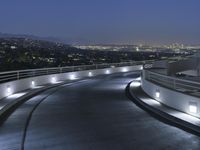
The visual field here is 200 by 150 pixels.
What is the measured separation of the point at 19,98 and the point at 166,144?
11742mm

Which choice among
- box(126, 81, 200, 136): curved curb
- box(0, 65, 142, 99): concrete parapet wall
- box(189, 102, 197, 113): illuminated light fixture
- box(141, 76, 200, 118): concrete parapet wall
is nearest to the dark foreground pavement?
box(126, 81, 200, 136): curved curb

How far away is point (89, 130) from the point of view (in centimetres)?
1186

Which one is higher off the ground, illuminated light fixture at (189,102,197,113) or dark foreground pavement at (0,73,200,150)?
illuminated light fixture at (189,102,197,113)

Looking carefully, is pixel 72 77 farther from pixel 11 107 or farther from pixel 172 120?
pixel 172 120

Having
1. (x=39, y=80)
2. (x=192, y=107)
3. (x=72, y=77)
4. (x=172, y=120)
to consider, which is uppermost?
(x=192, y=107)

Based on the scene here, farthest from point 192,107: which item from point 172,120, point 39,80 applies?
point 39,80

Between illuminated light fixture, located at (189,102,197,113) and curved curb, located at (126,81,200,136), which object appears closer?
curved curb, located at (126,81,200,136)

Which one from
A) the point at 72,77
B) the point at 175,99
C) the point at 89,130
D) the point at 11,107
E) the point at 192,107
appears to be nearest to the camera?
the point at 89,130

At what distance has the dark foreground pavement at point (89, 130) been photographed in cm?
978

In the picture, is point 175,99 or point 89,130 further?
point 175,99

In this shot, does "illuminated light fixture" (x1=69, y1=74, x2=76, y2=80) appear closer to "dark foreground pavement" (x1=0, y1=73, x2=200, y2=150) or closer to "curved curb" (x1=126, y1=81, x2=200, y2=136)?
"dark foreground pavement" (x1=0, y1=73, x2=200, y2=150)

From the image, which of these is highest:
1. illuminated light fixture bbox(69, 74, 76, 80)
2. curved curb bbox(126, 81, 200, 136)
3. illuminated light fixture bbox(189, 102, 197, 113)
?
illuminated light fixture bbox(189, 102, 197, 113)

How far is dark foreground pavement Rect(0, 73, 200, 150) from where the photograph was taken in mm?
9781

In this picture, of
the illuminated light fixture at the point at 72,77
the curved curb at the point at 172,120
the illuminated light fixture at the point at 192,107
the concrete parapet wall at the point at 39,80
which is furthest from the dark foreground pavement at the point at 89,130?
the illuminated light fixture at the point at 72,77
